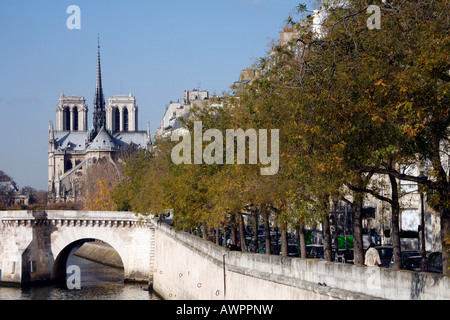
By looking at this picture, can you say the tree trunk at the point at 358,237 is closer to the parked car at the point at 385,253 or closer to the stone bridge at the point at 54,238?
the parked car at the point at 385,253

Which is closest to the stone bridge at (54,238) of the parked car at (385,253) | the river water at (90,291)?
the river water at (90,291)

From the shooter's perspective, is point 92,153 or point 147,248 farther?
point 92,153

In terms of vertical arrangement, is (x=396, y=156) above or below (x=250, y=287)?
above

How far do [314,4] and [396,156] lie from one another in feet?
13.2

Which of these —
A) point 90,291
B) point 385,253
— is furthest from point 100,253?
point 385,253

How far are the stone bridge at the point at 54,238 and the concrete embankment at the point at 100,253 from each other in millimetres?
11749

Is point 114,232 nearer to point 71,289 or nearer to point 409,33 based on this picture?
point 71,289

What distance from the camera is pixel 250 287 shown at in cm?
2267

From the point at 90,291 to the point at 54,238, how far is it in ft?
Answer: 29.0

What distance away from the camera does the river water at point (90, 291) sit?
150 ft

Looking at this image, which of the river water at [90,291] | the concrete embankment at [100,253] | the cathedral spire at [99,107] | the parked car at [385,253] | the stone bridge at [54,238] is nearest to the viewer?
the parked car at [385,253]

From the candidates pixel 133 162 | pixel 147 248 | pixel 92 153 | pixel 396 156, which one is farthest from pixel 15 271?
pixel 92 153

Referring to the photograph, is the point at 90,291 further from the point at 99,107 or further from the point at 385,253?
the point at 99,107

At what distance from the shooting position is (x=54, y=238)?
56469 mm
